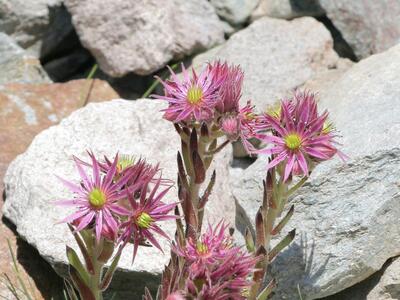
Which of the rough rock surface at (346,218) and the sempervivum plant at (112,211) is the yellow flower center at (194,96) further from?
the rough rock surface at (346,218)

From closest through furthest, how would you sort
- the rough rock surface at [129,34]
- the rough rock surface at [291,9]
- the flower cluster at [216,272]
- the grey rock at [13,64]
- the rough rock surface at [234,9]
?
1. the flower cluster at [216,272]
2. the rough rock surface at [129,34]
3. the grey rock at [13,64]
4. the rough rock surface at [291,9]
5. the rough rock surface at [234,9]

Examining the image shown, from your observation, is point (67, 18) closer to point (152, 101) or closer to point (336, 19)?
point (152, 101)

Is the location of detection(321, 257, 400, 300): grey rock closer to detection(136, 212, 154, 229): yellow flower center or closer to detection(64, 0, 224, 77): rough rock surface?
detection(136, 212, 154, 229): yellow flower center

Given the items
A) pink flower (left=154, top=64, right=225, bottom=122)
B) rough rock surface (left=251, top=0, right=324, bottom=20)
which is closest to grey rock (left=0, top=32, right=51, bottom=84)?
rough rock surface (left=251, top=0, right=324, bottom=20)

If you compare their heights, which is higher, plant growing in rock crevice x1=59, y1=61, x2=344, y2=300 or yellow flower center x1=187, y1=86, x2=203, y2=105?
yellow flower center x1=187, y1=86, x2=203, y2=105

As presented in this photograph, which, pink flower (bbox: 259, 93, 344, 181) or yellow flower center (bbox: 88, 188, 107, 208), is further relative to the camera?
pink flower (bbox: 259, 93, 344, 181)

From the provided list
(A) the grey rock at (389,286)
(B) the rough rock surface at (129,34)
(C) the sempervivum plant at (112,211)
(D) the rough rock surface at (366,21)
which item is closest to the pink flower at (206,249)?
(C) the sempervivum plant at (112,211)

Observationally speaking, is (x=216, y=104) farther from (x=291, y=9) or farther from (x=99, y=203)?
(x=291, y=9)

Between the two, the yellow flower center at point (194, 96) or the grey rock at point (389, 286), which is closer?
the yellow flower center at point (194, 96)
